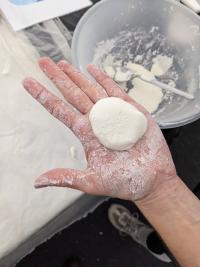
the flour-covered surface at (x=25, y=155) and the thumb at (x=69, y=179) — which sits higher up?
the thumb at (x=69, y=179)

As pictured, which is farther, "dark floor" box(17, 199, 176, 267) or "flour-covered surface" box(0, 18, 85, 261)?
"dark floor" box(17, 199, 176, 267)

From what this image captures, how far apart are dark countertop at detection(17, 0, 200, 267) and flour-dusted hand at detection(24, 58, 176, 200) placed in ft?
1.13

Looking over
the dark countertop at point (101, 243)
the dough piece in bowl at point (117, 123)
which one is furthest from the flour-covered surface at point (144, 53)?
the dough piece in bowl at point (117, 123)

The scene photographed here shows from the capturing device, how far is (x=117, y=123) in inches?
23.3

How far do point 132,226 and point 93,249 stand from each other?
0.13m

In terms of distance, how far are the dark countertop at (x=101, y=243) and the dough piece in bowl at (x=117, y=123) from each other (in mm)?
362

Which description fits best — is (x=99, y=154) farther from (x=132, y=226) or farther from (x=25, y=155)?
(x=132, y=226)

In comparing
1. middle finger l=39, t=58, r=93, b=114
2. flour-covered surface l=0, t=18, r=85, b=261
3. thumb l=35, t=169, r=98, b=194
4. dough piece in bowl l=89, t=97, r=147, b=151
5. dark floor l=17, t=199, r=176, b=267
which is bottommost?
dark floor l=17, t=199, r=176, b=267

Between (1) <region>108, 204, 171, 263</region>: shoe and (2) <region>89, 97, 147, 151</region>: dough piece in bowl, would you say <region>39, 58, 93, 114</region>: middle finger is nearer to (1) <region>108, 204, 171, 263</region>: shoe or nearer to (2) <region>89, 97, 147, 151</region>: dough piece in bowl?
(2) <region>89, 97, 147, 151</region>: dough piece in bowl

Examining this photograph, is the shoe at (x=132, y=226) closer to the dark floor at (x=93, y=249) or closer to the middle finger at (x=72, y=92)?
the dark floor at (x=93, y=249)

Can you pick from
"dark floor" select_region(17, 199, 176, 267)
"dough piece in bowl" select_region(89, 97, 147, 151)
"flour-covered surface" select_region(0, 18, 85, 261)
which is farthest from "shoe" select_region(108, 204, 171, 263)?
"dough piece in bowl" select_region(89, 97, 147, 151)

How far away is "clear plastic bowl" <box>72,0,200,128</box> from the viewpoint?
794 mm

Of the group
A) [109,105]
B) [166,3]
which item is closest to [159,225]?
[109,105]

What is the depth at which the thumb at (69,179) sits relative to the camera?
0.52 meters
